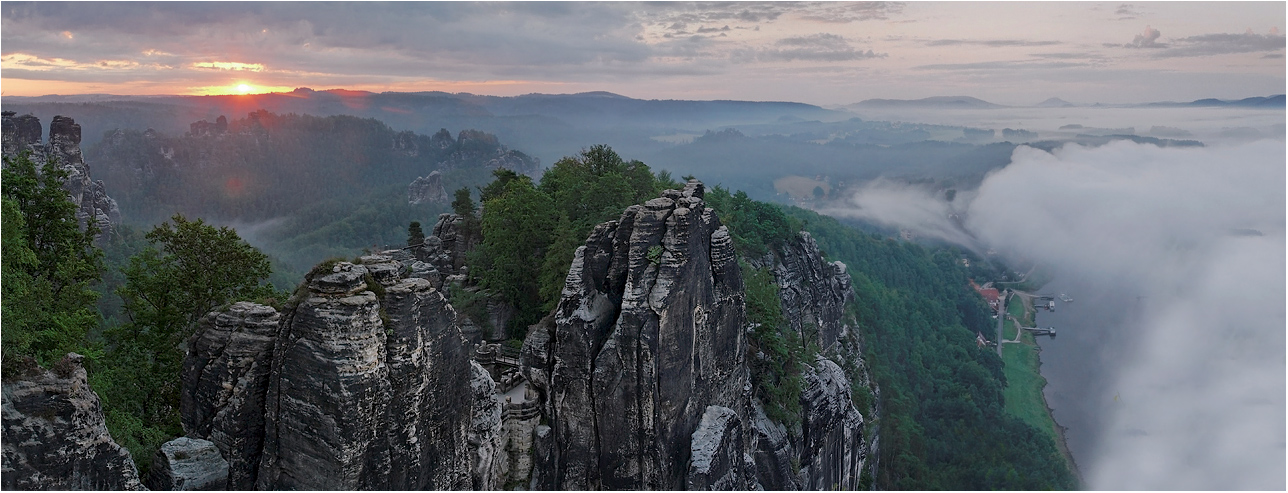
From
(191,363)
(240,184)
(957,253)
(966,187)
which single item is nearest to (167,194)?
(240,184)

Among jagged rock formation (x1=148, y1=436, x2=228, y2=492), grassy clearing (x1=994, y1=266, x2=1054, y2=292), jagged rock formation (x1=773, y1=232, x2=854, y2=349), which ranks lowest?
grassy clearing (x1=994, y1=266, x2=1054, y2=292)

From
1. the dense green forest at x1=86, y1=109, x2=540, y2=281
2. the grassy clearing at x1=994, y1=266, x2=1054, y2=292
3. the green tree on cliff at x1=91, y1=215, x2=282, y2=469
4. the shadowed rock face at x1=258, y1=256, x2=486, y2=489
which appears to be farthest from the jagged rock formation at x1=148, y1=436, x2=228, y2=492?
the grassy clearing at x1=994, y1=266, x2=1054, y2=292

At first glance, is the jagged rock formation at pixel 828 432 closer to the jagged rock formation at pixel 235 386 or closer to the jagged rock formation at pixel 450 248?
the jagged rock formation at pixel 450 248

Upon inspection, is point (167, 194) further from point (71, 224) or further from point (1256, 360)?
point (1256, 360)

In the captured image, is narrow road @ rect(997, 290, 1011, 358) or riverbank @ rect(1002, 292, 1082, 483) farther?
narrow road @ rect(997, 290, 1011, 358)

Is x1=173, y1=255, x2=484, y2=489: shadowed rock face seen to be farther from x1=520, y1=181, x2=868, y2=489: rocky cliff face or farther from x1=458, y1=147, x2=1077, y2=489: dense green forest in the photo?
x1=458, y1=147, x2=1077, y2=489: dense green forest

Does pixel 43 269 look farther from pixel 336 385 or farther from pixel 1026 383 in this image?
pixel 1026 383

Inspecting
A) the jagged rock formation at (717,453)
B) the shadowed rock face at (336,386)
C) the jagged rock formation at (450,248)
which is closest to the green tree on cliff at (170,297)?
the shadowed rock face at (336,386)
